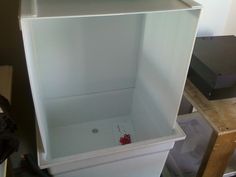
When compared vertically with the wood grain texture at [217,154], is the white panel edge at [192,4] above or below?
above

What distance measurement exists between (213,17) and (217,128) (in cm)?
58

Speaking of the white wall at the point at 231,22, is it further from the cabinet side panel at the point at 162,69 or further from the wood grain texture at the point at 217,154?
the wood grain texture at the point at 217,154

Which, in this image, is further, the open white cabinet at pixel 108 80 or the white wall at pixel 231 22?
the white wall at pixel 231 22

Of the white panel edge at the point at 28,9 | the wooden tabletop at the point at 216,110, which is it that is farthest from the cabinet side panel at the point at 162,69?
the white panel edge at the point at 28,9

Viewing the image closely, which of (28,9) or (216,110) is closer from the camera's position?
(28,9)

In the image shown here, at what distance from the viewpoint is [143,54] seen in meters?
1.14

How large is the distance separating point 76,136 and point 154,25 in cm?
59

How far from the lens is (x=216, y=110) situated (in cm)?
94

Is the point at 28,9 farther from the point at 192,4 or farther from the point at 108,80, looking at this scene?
the point at 108,80

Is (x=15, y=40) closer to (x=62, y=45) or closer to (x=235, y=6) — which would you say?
(x=62, y=45)

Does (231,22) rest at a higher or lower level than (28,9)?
lower

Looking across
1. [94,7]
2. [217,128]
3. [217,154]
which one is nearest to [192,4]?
[94,7]

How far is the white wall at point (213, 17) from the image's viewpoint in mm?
1160

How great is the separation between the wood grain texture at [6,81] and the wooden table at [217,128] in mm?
628
